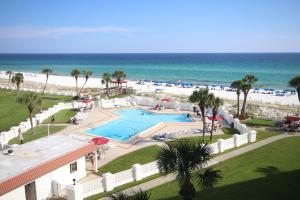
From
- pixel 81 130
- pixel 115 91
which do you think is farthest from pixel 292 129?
pixel 115 91

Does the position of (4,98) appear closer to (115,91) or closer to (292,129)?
(115,91)

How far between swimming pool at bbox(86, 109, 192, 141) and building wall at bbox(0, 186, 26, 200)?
1309 centimetres

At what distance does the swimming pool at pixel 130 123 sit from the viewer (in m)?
27.6

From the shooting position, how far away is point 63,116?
1305 inches

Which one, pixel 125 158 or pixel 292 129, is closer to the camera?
pixel 125 158

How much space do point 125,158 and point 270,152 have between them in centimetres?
1010

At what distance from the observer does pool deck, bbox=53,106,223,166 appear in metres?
21.8

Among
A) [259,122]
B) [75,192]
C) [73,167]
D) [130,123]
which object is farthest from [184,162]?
[259,122]

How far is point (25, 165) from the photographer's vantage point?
1401cm

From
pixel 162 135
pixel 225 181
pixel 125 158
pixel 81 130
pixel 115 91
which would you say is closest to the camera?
pixel 225 181

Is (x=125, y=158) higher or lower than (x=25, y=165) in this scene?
lower

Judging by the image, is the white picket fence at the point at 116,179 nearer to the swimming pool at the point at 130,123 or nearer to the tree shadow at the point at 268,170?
the tree shadow at the point at 268,170

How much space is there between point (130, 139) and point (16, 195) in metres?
12.9

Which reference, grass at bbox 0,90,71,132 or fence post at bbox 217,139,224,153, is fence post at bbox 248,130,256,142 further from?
grass at bbox 0,90,71,132
